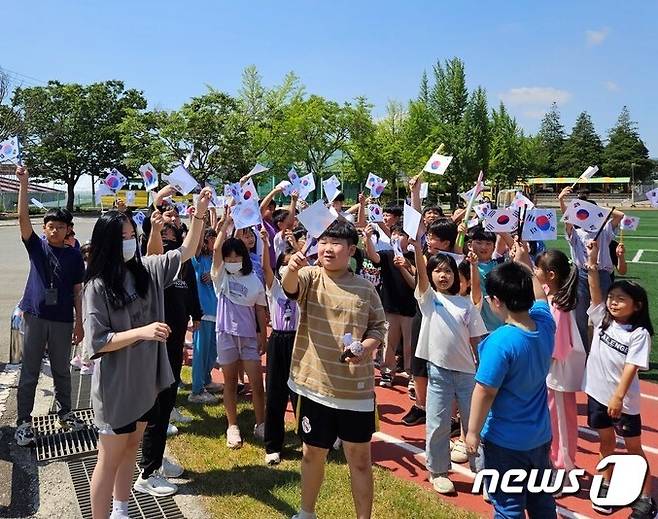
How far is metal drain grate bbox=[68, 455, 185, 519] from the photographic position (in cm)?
373

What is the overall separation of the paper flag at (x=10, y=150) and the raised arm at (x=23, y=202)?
12.3 inches

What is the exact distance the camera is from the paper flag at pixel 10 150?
4597 mm

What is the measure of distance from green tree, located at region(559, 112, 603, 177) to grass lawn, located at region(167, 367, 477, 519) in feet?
274

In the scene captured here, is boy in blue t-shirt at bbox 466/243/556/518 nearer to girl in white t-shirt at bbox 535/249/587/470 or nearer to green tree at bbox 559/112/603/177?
girl in white t-shirt at bbox 535/249/587/470

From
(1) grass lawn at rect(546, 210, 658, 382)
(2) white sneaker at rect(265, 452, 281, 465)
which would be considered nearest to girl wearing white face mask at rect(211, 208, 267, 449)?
(2) white sneaker at rect(265, 452, 281, 465)

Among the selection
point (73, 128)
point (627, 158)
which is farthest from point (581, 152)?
point (73, 128)

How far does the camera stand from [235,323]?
4809 millimetres

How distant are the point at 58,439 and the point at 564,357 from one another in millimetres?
4229

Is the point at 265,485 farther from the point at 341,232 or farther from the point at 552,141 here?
the point at 552,141

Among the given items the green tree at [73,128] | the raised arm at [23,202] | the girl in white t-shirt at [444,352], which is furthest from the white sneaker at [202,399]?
the green tree at [73,128]

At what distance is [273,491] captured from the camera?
159 inches

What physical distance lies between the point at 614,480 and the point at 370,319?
85.2 inches

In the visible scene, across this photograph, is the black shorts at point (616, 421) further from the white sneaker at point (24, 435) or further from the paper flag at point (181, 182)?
the white sneaker at point (24, 435)

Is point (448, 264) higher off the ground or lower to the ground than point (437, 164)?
lower
